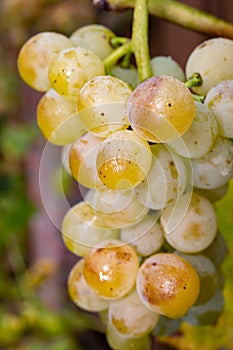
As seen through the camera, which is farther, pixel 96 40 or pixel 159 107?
pixel 96 40

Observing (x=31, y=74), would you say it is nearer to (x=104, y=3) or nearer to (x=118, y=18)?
(x=104, y=3)

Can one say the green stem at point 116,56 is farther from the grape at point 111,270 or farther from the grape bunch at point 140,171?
the grape at point 111,270

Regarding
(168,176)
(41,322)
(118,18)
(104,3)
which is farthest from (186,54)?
(168,176)

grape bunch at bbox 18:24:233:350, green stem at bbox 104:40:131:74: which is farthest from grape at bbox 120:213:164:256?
green stem at bbox 104:40:131:74

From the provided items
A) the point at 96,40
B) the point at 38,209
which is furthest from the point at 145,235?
the point at 38,209

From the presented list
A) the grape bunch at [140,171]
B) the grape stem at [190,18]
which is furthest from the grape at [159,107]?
the grape stem at [190,18]

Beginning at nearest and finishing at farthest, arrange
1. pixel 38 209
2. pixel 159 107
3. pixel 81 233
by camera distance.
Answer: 1. pixel 159 107
2. pixel 81 233
3. pixel 38 209

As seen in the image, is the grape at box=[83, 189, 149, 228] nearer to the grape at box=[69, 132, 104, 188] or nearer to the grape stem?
the grape at box=[69, 132, 104, 188]

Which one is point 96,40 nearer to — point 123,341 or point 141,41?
point 141,41

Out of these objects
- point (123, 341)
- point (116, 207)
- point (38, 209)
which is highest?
point (116, 207)
